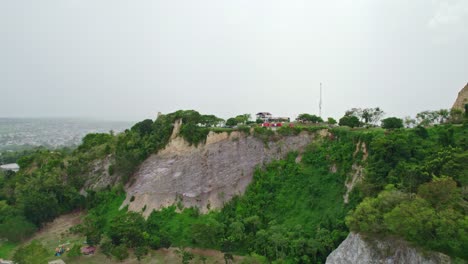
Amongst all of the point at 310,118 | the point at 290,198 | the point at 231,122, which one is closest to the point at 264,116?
the point at 231,122

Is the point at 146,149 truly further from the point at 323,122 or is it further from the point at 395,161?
the point at 395,161

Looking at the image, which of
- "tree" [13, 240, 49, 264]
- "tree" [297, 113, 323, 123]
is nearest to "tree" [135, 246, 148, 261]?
"tree" [13, 240, 49, 264]

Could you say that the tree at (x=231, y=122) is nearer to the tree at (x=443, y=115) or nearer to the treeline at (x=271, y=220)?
the treeline at (x=271, y=220)

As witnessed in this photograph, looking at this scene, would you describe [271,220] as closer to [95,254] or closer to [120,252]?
[120,252]

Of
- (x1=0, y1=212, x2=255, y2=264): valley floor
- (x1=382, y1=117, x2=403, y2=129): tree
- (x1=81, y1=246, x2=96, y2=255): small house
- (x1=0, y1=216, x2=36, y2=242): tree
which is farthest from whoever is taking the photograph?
(x1=0, y1=216, x2=36, y2=242): tree

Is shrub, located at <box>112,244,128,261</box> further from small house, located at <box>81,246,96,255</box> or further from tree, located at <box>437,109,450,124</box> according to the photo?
tree, located at <box>437,109,450,124</box>

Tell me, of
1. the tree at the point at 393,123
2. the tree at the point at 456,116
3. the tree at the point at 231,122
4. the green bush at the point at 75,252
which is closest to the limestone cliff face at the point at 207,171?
the tree at the point at 231,122
